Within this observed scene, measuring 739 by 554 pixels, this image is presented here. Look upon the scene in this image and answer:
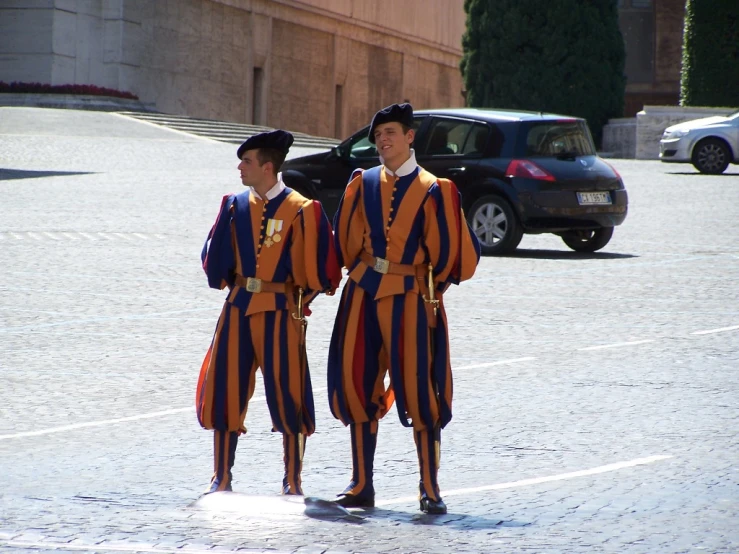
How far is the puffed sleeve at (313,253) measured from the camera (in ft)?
18.0

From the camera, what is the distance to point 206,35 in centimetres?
4956

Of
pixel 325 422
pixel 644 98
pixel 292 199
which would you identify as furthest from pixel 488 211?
pixel 644 98

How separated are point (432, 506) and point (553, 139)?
1202 centimetres

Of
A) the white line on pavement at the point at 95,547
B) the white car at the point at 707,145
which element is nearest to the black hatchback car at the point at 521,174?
the white line on pavement at the point at 95,547

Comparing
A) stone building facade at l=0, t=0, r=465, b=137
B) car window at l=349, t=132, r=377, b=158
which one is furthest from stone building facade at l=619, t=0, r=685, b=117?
car window at l=349, t=132, r=377, b=158

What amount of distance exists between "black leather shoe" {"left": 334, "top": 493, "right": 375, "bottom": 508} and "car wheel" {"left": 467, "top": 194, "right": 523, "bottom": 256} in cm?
1116

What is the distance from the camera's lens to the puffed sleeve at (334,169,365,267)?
5.58 m

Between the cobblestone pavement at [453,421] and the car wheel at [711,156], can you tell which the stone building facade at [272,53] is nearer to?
the car wheel at [711,156]

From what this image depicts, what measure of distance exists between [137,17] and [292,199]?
41.9 metres

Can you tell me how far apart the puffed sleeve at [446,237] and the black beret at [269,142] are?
59 centimetres

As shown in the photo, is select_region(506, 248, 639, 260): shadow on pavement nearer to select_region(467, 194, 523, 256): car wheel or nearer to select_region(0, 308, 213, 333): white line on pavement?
select_region(467, 194, 523, 256): car wheel

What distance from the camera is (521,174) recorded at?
54.3 ft

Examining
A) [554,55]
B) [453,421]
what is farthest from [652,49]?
[453,421]

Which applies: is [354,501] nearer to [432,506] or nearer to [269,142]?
[432,506]
